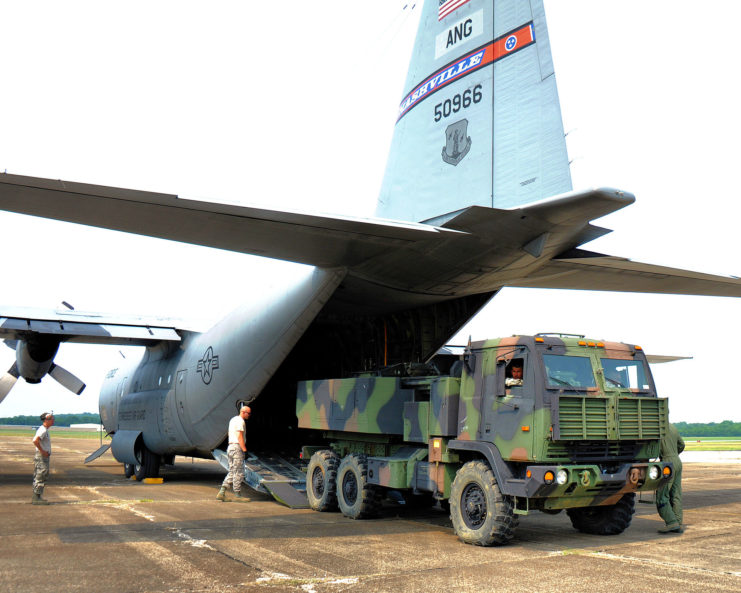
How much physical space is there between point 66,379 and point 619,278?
16301 millimetres

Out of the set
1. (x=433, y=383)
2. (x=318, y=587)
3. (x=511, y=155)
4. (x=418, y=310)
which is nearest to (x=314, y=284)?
(x=418, y=310)

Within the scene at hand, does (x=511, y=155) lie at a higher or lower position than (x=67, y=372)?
higher

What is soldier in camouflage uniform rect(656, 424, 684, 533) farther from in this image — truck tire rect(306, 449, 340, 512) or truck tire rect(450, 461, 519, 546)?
truck tire rect(306, 449, 340, 512)

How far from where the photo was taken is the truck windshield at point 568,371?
24.8 feet

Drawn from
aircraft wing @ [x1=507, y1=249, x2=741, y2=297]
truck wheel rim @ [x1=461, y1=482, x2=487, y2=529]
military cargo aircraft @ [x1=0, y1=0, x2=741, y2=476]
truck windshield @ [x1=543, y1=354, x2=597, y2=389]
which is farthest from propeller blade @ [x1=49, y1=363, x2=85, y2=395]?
truck windshield @ [x1=543, y1=354, x2=597, y2=389]

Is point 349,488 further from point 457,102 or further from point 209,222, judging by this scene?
point 457,102

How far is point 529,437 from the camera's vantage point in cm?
729

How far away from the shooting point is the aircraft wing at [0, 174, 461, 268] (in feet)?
23.1

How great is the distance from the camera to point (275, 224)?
8289 mm

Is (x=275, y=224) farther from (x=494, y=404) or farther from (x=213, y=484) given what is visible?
(x=213, y=484)

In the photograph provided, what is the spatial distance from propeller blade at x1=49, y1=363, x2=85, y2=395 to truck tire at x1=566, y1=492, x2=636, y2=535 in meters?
16.0

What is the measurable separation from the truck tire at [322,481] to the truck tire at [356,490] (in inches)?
9.6

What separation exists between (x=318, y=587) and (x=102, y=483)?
462 inches

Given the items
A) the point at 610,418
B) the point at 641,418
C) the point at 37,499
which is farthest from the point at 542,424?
the point at 37,499
